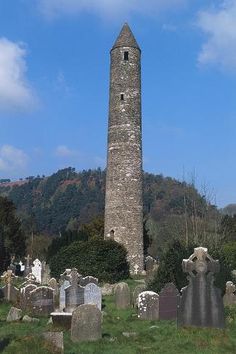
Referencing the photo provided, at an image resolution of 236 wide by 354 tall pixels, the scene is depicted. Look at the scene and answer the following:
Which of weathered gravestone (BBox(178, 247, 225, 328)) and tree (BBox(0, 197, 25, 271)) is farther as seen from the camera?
tree (BBox(0, 197, 25, 271))

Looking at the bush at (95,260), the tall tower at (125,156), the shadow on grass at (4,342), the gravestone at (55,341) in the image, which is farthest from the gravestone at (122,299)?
the tall tower at (125,156)

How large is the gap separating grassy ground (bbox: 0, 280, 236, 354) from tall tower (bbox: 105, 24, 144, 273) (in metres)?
17.1

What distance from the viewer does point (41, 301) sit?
16.5 m

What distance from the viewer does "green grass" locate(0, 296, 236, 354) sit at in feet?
32.9

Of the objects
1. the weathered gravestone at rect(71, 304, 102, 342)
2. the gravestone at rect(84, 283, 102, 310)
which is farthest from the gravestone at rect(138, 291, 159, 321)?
the weathered gravestone at rect(71, 304, 102, 342)

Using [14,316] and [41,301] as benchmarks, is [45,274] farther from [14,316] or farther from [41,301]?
[14,316]

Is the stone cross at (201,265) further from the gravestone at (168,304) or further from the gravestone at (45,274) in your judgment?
the gravestone at (45,274)

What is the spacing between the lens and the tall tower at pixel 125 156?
104 feet

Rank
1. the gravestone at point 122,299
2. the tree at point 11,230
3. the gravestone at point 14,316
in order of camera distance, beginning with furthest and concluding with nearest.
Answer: the tree at point 11,230 < the gravestone at point 122,299 < the gravestone at point 14,316

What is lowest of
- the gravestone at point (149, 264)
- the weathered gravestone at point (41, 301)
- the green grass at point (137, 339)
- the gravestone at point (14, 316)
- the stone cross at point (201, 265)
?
the green grass at point (137, 339)

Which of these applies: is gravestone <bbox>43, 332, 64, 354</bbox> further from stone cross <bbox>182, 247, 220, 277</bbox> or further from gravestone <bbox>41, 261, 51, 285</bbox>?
gravestone <bbox>41, 261, 51, 285</bbox>

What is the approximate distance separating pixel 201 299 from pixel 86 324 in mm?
3363

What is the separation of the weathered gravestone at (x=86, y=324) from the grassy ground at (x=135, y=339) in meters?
0.21

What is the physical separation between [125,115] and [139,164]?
3178 mm
